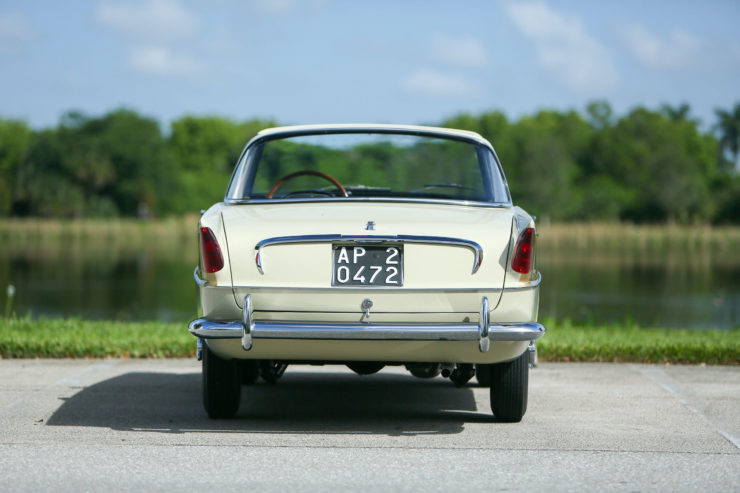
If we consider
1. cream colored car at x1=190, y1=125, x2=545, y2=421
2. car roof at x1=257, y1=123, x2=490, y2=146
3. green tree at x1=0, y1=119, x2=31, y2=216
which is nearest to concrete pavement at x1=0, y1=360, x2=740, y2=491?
cream colored car at x1=190, y1=125, x2=545, y2=421

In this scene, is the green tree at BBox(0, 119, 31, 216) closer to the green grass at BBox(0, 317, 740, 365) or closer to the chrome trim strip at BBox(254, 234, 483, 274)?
the green grass at BBox(0, 317, 740, 365)

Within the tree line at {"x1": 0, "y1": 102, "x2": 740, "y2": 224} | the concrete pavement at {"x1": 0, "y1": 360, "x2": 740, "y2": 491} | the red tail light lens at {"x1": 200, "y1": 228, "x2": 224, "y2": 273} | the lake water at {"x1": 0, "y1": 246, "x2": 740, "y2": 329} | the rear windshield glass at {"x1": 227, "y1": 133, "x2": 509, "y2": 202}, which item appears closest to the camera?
the concrete pavement at {"x1": 0, "y1": 360, "x2": 740, "y2": 491}

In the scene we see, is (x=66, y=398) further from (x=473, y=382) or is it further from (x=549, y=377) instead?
(x=549, y=377)

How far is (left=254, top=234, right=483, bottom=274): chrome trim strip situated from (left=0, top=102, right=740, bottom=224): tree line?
7423cm

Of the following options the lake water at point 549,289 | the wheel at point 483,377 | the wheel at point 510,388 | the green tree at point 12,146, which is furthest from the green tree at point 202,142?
the wheel at point 510,388

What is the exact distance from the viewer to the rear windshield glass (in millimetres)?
6266

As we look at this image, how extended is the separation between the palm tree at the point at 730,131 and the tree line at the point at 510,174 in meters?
36.3

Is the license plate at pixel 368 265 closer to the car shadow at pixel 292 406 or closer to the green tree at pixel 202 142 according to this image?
the car shadow at pixel 292 406

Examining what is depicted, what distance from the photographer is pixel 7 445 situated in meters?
4.91

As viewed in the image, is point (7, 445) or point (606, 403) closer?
point (7, 445)

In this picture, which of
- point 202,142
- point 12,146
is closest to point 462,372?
point 12,146

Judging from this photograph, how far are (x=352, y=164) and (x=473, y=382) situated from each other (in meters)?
2.01

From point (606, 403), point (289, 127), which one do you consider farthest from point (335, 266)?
point (606, 403)

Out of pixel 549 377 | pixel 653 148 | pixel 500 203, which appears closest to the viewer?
pixel 500 203
